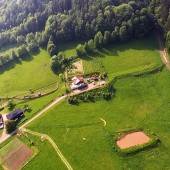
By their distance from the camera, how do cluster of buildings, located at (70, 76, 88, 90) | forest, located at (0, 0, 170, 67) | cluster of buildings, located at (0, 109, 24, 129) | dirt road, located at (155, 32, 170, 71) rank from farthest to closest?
forest, located at (0, 0, 170, 67), dirt road, located at (155, 32, 170, 71), cluster of buildings, located at (70, 76, 88, 90), cluster of buildings, located at (0, 109, 24, 129)

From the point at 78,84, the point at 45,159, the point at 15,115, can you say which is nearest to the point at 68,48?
the point at 78,84

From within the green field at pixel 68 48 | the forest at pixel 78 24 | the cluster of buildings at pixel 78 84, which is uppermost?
the forest at pixel 78 24

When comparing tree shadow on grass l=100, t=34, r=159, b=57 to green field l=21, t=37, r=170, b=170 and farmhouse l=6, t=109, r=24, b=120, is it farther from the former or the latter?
farmhouse l=6, t=109, r=24, b=120

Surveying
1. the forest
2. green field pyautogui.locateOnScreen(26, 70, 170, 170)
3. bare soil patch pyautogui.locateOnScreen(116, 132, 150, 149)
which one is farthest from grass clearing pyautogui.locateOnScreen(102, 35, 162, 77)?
bare soil patch pyautogui.locateOnScreen(116, 132, 150, 149)

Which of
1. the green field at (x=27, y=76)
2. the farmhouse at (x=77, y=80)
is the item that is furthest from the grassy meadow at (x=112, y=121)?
the farmhouse at (x=77, y=80)

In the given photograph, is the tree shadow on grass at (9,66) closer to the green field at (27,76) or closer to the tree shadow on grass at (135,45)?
the green field at (27,76)

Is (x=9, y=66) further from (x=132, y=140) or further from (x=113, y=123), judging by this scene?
(x=132, y=140)

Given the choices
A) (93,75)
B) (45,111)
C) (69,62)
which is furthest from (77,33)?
(45,111)
